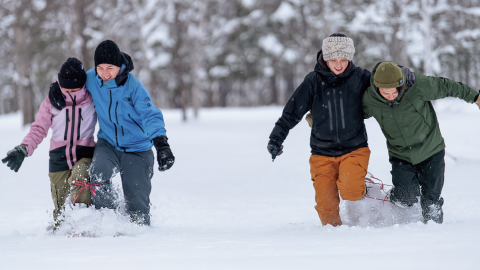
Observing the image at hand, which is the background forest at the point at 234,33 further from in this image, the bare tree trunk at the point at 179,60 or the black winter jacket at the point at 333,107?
the black winter jacket at the point at 333,107

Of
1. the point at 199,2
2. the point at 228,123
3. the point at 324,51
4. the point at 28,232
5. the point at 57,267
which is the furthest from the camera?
the point at 199,2

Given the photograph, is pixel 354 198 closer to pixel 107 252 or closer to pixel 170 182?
pixel 107 252

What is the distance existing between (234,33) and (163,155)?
2215cm

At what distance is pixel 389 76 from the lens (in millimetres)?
3395

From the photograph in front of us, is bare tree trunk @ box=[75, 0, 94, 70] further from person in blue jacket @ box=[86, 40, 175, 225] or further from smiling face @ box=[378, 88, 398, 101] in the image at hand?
smiling face @ box=[378, 88, 398, 101]

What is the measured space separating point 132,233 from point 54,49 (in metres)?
22.0

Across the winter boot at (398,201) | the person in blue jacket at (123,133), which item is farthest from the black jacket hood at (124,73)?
the winter boot at (398,201)

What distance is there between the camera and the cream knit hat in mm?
3596

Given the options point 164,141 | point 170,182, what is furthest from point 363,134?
point 170,182

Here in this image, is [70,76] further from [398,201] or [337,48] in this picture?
[398,201]

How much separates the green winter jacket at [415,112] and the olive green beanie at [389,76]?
0.14 meters

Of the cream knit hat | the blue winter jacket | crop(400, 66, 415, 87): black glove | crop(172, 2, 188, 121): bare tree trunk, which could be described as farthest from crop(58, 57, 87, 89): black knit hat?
crop(172, 2, 188, 121): bare tree trunk

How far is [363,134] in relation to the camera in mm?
3791

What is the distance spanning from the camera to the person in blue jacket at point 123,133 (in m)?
3.74
